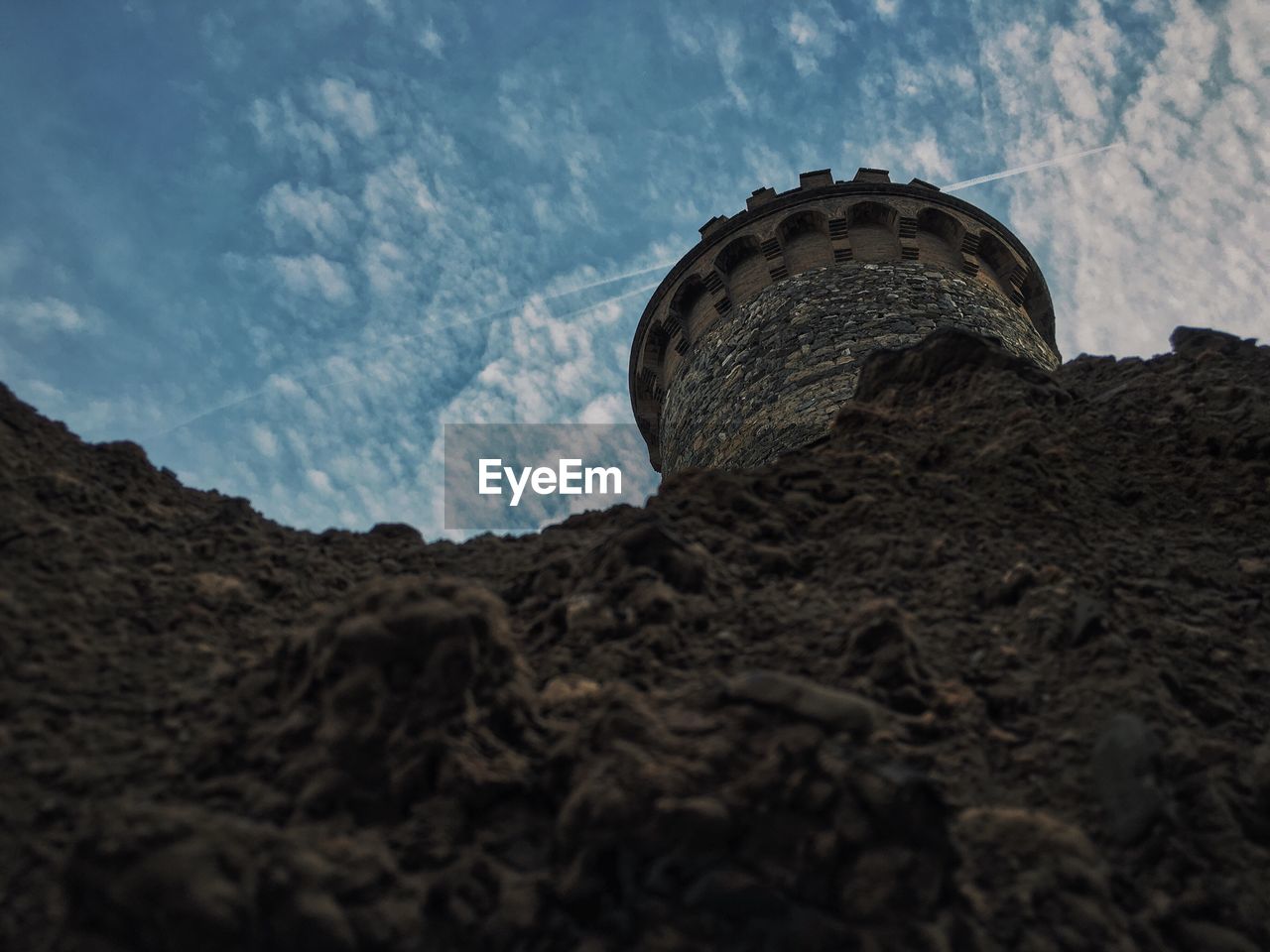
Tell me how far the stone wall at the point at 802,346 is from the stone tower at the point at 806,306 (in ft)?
0.08

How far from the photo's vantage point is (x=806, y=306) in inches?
440

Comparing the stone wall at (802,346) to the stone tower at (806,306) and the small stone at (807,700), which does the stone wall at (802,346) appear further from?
the small stone at (807,700)

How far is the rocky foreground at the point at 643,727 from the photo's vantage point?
2092 millimetres

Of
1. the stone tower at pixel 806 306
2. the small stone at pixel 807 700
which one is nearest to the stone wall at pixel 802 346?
the stone tower at pixel 806 306

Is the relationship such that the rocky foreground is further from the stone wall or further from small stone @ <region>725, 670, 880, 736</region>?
the stone wall

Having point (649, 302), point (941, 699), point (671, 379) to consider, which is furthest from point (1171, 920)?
point (649, 302)

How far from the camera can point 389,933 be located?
1.99 meters

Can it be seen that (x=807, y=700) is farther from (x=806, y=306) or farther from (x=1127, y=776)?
(x=806, y=306)

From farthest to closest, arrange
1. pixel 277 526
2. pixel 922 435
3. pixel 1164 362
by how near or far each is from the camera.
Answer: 1. pixel 1164 362
2. pixel 922 435
3. pixel 277 526

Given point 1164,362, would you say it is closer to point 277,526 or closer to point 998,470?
point 998,470

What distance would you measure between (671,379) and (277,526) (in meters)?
8.86

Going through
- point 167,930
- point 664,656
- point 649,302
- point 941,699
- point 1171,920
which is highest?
point 649,302

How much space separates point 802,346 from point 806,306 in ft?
3.20

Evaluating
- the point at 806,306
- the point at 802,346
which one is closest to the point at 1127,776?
the point at 802,346
